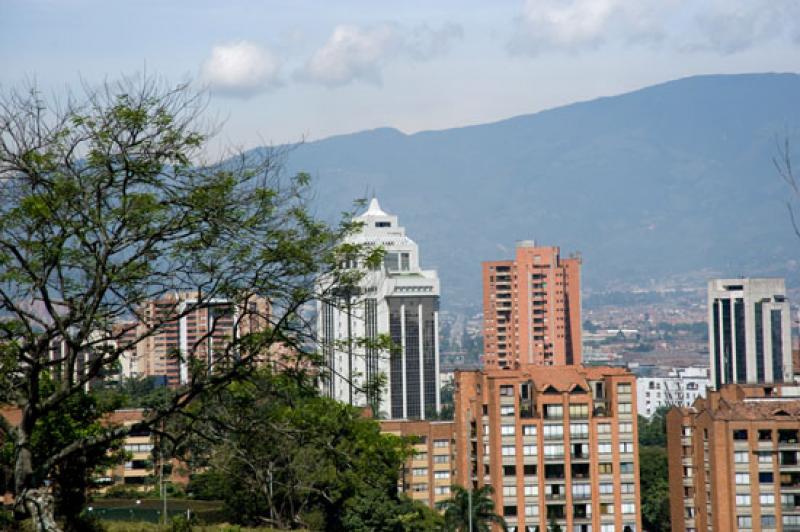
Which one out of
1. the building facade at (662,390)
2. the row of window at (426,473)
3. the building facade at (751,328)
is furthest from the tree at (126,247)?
the building facade at (662,390)

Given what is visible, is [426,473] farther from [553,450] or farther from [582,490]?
[582,490]

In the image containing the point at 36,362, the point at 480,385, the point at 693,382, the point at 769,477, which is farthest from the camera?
the point at 693,382

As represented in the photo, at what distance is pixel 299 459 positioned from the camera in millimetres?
26281

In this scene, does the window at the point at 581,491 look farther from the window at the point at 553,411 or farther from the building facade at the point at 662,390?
the building facade at the point at 662,390

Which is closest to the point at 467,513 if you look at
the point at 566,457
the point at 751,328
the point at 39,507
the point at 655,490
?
the point at 566,457

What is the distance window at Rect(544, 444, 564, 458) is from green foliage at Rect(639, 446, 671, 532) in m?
11.7

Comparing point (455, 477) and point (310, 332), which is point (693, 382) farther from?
point (310, 332)

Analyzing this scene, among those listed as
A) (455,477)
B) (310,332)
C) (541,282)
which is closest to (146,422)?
(310,332)

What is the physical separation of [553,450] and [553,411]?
1092mm

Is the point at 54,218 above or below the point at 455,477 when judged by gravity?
above

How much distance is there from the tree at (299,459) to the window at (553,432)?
14.5 feet

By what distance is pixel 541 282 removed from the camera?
378 feet

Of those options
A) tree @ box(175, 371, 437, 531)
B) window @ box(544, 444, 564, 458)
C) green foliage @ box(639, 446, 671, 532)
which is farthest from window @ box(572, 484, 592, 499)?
green foliage @ box(639, 446, 671, 532)

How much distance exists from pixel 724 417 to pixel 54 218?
2749cm
